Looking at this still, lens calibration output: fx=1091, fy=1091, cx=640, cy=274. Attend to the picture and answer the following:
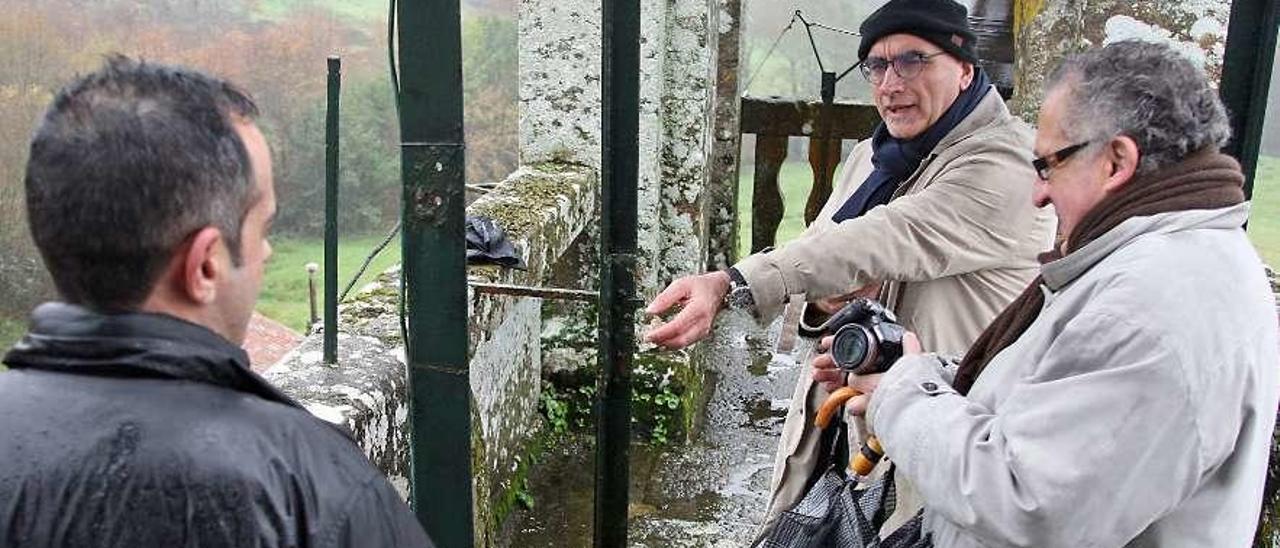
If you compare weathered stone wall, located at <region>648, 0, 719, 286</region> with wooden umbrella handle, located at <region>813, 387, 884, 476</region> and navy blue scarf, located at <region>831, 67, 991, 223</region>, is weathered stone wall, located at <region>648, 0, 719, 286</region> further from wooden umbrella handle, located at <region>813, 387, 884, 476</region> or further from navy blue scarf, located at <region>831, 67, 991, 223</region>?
wooden umbrella handle, located at <region>813, 387, 884, 476</region>

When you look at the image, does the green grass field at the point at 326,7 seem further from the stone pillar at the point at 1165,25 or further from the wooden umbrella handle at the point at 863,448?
the wooden umbrella handle at the point at 863,448

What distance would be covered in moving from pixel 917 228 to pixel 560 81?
2651 millimetres

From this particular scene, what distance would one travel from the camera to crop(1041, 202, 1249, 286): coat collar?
1.54 m

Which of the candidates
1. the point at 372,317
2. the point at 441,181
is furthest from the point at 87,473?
the point at 372,317

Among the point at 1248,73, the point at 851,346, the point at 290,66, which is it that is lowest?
the point at 851,346

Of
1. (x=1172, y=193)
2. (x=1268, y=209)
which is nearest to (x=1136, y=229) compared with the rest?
(x=1172, y=193)

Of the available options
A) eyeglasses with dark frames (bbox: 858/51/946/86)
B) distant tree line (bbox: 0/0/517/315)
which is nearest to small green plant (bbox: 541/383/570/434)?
eyeglasses with dark frames (bbox: 858/51/946/86)

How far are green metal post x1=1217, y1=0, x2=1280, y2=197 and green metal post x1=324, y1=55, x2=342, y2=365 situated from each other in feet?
5.24

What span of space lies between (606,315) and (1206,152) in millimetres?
1139

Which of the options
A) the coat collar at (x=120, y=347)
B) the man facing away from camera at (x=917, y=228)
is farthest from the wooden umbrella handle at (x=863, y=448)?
the coat collar at (x=120, y=347)

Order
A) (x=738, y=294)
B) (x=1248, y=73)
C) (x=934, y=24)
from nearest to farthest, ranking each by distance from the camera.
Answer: (x=1248, y=73) < (x=738, y=294) < (x=934, y=24)

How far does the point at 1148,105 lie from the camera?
1.56 m

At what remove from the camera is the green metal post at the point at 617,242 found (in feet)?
6.94

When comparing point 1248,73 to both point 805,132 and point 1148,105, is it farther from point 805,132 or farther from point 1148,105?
point 805,132
